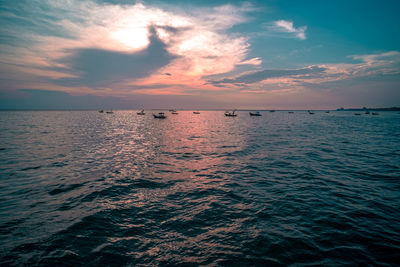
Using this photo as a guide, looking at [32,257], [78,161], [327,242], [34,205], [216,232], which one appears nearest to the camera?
[32,257]

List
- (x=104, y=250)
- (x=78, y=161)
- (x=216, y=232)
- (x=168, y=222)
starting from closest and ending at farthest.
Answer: (x=104, y=250) → (x=216, y=232) → (x=168, y=222) → (x=78, y=161)

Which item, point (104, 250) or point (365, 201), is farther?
point (365, 201)

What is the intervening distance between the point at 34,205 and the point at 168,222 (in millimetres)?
6913

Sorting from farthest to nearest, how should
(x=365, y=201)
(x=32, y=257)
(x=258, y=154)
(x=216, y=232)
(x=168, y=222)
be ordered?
1. (x=258, y=154)
2. (x=365, y=201)
3. (x=168, y=222)
4. (x=216, y=232)
5. (x=32, y=257)

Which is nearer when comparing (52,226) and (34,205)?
(52,226)

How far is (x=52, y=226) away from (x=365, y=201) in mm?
14666

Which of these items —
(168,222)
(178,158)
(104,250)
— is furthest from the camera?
(178,158)

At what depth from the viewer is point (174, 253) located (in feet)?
18.7

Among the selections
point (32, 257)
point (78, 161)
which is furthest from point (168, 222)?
point (78, 161)

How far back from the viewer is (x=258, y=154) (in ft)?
67.8

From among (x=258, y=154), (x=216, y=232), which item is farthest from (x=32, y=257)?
(x=258, y=154)

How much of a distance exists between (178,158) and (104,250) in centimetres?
1332

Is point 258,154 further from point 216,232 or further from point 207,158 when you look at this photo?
point 216,232

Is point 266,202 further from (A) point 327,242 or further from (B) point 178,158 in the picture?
(B) point 178,158
